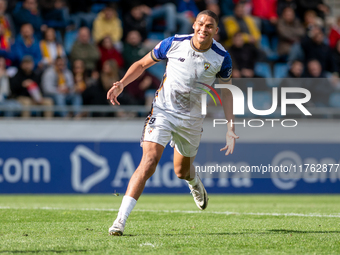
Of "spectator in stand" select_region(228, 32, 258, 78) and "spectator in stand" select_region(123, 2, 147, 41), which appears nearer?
"spectator in stand" select_region(228, 32, 258, 78)

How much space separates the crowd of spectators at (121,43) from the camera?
13.4 meters

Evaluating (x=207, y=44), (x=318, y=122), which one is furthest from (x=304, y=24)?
(x=207, y=44)

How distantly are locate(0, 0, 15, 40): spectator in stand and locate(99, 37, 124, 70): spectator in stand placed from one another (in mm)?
2417

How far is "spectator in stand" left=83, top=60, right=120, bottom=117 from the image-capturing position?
13523mm

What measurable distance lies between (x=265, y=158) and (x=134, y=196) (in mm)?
8223

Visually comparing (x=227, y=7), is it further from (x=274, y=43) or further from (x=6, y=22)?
(x=6, y=22)

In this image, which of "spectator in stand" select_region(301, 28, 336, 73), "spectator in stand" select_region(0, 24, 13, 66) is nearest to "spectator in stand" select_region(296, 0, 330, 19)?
"spectator in stand" select_region(301, 28, 336, 73)

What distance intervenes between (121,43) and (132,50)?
79 cm

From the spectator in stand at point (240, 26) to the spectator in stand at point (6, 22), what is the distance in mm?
6277

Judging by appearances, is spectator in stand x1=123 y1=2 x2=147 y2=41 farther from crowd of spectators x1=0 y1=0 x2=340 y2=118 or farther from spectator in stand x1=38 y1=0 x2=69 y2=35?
spectator in stand x1=38 y1=0 x2=69 y2=35

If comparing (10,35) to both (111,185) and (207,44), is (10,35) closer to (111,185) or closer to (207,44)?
(111,185)

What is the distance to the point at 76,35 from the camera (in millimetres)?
15344

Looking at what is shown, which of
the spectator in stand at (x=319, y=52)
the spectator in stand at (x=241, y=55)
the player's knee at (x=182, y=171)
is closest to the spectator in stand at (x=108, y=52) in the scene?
the spectator in stand at (x=241, y=55)

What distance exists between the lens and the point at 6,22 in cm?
1417
